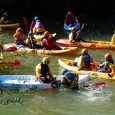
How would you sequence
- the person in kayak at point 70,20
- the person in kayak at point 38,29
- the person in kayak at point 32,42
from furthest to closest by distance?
the person in kayak at point 70,20 → the person in kayak at point 38,29 → the person in kayak at point 32,42

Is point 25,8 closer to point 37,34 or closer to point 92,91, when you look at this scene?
point 37,34

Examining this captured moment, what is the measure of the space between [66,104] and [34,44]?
6.28 meters

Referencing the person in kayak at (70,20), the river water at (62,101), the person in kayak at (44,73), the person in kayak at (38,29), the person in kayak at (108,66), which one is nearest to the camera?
the river water at (62,101)

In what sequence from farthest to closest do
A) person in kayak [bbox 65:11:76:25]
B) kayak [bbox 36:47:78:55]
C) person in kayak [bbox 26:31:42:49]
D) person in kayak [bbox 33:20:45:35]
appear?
person in kayak [bbox 65:11:76:25] → person in kayak [bbox 33:20:45:35] → person in kayak [bbox 26:31:42:49] → kayak [bbox 36:47:78:55]

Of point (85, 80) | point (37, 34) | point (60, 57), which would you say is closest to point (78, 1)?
point (37, 34)

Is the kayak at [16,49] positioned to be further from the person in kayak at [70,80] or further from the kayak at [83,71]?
the person in kayak at [70,80]

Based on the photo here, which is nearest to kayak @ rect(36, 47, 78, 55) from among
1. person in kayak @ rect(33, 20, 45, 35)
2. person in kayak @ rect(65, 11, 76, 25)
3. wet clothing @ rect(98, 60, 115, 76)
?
person in kayak @ rect(33, 20, 45, 35)

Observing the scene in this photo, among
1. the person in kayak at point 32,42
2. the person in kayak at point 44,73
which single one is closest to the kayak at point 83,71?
the person in kayak at point 44,73

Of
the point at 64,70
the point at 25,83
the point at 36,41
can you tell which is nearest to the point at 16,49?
the point at 25,83

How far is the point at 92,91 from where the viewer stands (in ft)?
37.9

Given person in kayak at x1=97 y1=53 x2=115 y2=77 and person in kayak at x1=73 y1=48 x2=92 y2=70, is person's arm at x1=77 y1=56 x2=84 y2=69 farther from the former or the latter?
person in kayak at x1=97 y1=53 x2=115 y2=77

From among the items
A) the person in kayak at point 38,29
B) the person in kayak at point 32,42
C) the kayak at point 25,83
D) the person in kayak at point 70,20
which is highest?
the person in kayak at point 70,20

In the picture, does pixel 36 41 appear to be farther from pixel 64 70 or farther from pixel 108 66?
pixel 108 66

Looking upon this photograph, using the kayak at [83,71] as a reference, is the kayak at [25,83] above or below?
below
